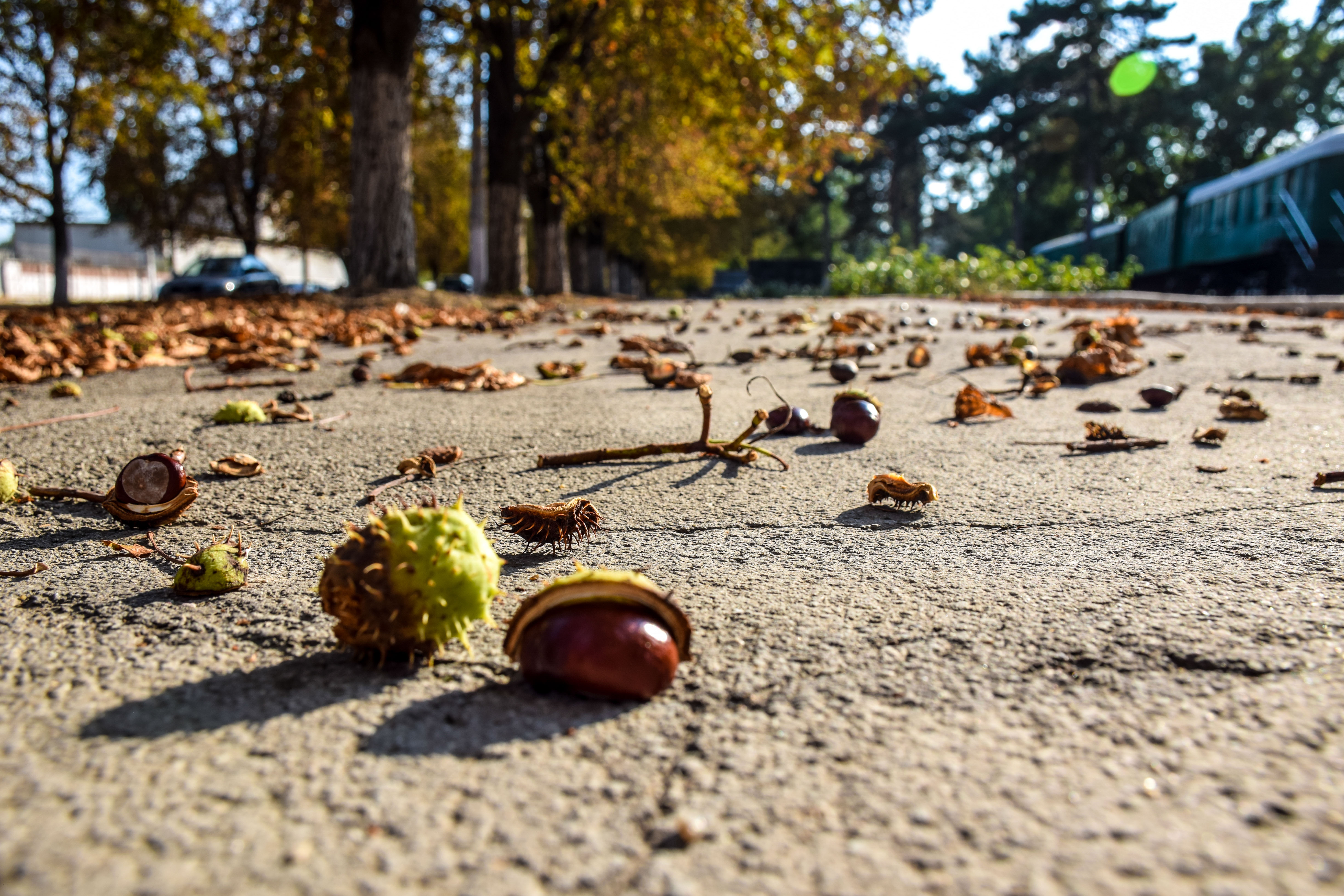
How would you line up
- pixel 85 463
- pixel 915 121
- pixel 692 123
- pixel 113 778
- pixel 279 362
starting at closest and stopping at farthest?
pixel 113 778
pixel 85 463
pixel 279 362
pixel 692 123
pixel 915 121

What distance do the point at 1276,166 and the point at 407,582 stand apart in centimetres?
2312

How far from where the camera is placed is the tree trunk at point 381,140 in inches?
372

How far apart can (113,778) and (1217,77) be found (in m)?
56.3

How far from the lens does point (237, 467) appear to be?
2.53 metres

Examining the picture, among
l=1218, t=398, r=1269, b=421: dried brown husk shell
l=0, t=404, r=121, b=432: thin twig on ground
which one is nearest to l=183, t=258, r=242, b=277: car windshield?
l=0, t=404, r=121, b=432: thin twig on ground

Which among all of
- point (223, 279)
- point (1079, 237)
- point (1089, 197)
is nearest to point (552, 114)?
point (223, 279)

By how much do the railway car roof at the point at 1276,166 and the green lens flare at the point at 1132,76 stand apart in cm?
2433

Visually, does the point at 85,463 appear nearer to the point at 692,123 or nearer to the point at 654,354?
the point at 654,354

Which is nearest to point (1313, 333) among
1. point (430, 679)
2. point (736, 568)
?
point (736, 568)

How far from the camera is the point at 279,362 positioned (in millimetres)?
4973

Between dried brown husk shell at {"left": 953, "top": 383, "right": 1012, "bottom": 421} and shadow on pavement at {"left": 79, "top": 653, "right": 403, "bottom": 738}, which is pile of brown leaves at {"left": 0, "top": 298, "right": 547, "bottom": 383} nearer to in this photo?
dried brown husk shell at {"left": 953, "top": 383, "right": 1012, "bottom": 421}

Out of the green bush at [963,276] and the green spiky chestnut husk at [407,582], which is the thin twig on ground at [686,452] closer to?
the green spiky chestnut husk at [407,582]

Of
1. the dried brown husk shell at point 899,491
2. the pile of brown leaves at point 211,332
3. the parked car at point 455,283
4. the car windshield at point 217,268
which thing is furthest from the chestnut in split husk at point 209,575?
the parked car at point 455,283

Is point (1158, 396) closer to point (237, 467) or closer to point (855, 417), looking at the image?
point (855, 417)
